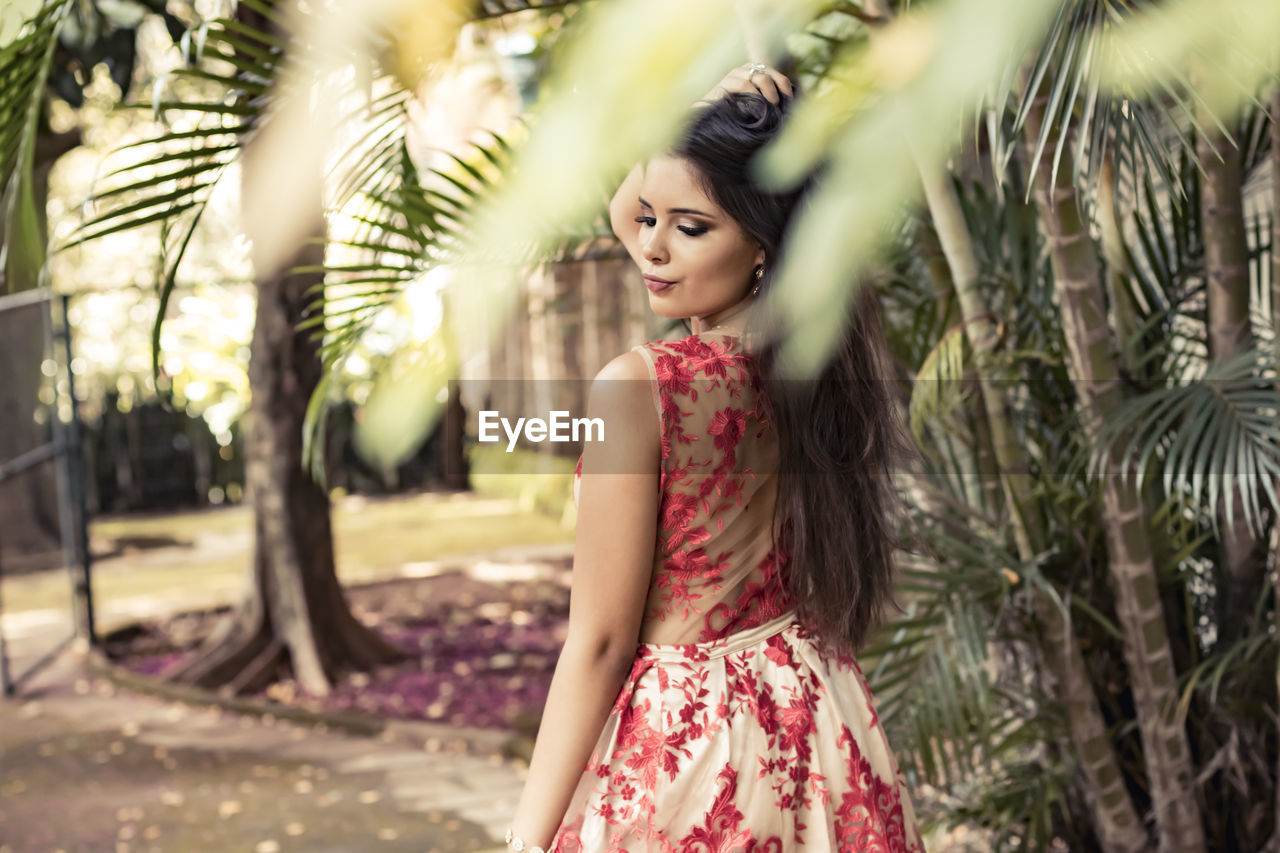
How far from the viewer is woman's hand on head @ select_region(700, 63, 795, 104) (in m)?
1.21

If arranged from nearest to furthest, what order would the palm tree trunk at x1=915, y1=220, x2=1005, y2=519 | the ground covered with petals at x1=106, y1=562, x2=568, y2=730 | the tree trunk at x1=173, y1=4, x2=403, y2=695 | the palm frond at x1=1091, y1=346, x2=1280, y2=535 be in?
the palm frond at x1=1091, y1=346, x2=1280, y2=535, the palm tree trunk at x1=915, y1=220, x2=1005, y2=519, the ground covered with petals at x1=106, y1=562, x2=568, y2=730, the tree trunk at x1=173, y1=4, x2=403, y2=695

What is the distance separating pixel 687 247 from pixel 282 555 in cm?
414

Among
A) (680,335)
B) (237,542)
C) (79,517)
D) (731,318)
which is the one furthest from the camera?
(237,542)

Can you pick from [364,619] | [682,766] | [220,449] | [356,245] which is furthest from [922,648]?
[220,449]

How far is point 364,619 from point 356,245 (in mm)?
4645

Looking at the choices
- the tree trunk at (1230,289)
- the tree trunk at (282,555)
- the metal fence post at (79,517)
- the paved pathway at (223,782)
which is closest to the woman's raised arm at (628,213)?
the tree trunk at (1230,289)

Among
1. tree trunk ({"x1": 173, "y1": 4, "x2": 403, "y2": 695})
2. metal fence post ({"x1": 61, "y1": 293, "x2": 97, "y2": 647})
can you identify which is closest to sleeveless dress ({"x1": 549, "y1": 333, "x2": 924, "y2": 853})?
tree trunk ({"x1": 173, "y1": 4, "x2": 403, "y2": 695})

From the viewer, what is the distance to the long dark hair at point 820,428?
1189 mm

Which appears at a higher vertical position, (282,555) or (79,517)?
(79,517)

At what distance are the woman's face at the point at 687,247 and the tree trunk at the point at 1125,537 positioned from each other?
0.75 metres

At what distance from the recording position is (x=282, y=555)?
16.4ft

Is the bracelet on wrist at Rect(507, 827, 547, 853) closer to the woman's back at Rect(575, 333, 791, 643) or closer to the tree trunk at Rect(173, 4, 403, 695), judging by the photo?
the woman's back at Rect(575, 333, 791, 643)

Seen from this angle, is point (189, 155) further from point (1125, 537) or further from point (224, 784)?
point (224, 784)

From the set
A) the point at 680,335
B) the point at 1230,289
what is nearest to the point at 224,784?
the point at 680,335
